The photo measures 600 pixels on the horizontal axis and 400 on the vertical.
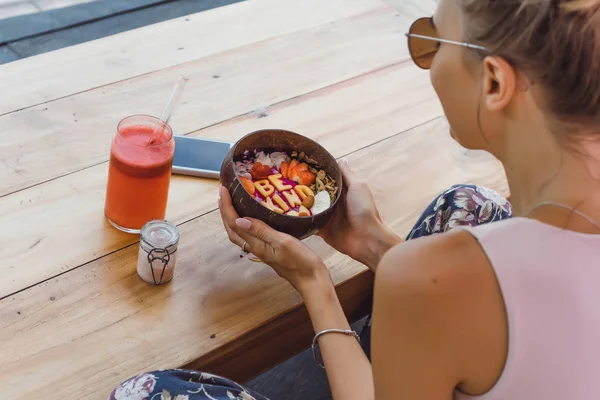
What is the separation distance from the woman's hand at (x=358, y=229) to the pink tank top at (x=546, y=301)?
0.49 meters

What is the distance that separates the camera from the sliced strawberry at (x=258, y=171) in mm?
1245

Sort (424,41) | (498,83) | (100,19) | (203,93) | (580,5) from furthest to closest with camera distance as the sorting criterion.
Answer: (100,19), (203,93), (424,41), (498,83), (580,5)

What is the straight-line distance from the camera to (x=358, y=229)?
131cm

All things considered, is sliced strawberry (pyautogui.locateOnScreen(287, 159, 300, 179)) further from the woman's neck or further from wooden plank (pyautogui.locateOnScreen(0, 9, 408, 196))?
the woman's neck

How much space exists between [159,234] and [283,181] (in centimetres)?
23

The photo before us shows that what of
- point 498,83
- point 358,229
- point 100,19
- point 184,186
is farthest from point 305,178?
point 100,19

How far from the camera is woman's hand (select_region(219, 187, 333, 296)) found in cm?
117

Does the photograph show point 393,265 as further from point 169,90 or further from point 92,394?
point 169,90

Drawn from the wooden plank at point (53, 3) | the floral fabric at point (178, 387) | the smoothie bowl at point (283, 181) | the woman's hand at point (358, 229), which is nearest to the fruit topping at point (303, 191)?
the smoothie bowl at point (283, 181)

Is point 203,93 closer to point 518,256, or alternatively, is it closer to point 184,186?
point 184,186

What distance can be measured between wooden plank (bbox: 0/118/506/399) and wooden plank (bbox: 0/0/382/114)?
458mm

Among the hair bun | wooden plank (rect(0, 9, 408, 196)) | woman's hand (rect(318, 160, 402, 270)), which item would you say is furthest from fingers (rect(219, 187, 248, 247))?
the hair bun

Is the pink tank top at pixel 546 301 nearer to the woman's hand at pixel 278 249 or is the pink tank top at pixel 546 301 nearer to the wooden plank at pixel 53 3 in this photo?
the woman's hand at pixel 278 249

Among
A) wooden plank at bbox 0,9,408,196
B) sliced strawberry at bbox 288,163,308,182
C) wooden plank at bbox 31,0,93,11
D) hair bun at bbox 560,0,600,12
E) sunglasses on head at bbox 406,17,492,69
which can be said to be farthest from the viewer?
wooden plank at bbox 31,0,93,11
